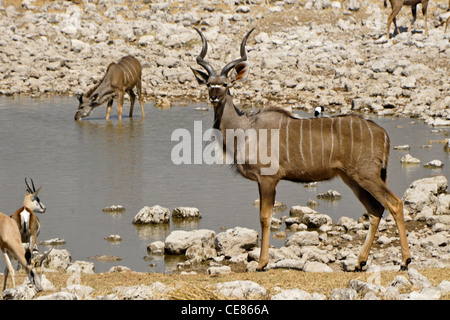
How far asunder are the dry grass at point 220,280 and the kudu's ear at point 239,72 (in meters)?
1.97

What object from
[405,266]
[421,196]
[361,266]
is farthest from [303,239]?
[421,196]

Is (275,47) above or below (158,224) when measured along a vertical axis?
above

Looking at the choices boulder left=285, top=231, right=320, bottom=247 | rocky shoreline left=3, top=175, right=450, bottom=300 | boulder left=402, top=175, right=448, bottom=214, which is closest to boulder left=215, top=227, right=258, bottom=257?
rocky shoreline left=3, top=175, right=450, bottom=300

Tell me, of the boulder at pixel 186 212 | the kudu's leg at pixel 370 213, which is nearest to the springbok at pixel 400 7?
the boulder at pixel 186 212

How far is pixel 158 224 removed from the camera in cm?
1016

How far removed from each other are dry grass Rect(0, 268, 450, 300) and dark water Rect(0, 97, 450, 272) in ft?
3.87

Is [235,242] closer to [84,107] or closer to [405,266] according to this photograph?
[405,266]

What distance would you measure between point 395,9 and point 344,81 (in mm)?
3963

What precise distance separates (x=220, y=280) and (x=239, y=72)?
7.64 ft

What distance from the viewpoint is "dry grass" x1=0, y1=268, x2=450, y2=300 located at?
567cm

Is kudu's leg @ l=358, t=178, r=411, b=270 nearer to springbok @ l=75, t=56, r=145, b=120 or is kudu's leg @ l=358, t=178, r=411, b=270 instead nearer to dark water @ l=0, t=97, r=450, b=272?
dark water @ l=0, t=97, r=450, b=272

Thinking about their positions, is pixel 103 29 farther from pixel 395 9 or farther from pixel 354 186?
pixel 354 186

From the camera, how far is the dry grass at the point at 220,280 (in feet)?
18.6
